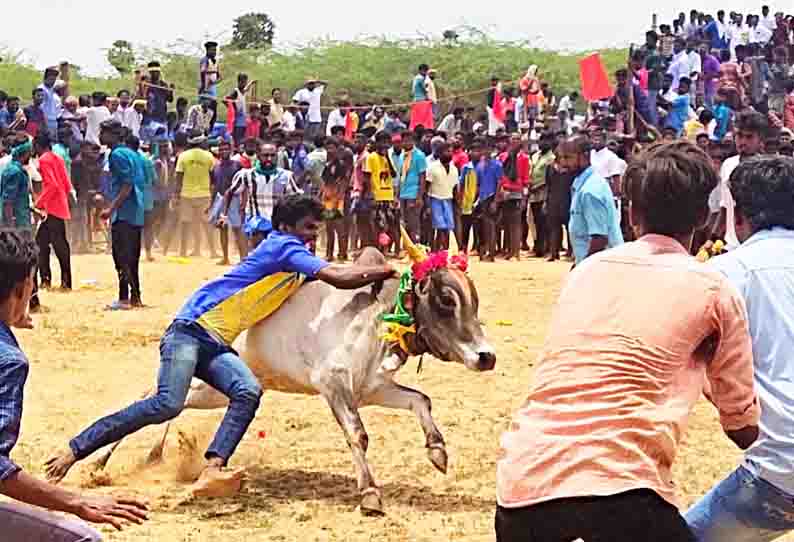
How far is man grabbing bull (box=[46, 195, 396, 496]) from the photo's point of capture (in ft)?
25.0

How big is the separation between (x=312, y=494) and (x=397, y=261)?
13021 millimetres

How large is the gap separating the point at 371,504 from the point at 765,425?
11.4ft

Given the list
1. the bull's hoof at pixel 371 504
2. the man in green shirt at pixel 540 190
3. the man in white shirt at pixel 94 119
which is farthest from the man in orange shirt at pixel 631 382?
the man in white shirt at pixel 94 119

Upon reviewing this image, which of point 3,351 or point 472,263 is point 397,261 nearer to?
point 472,263

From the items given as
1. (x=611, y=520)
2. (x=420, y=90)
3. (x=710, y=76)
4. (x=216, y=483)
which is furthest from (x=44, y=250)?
(x=710, y=76)

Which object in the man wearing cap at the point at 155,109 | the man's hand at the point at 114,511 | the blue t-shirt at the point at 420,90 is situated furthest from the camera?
the blue t-shirt at the point at 420,90

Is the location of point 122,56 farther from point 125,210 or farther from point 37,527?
point 37,527

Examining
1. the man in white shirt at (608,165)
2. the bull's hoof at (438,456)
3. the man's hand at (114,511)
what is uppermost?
the man's hand at (114,511)

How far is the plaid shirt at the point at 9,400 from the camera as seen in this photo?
4.13m

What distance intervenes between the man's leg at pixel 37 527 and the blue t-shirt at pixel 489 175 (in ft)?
59.3

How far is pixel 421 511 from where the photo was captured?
7.74m

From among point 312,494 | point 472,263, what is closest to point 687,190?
point 312,494

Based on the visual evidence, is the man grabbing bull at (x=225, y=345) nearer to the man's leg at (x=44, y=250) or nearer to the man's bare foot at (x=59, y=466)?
the man's bare foot at (x=59, y=466)

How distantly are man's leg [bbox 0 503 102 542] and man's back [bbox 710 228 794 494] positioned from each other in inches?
75.1
